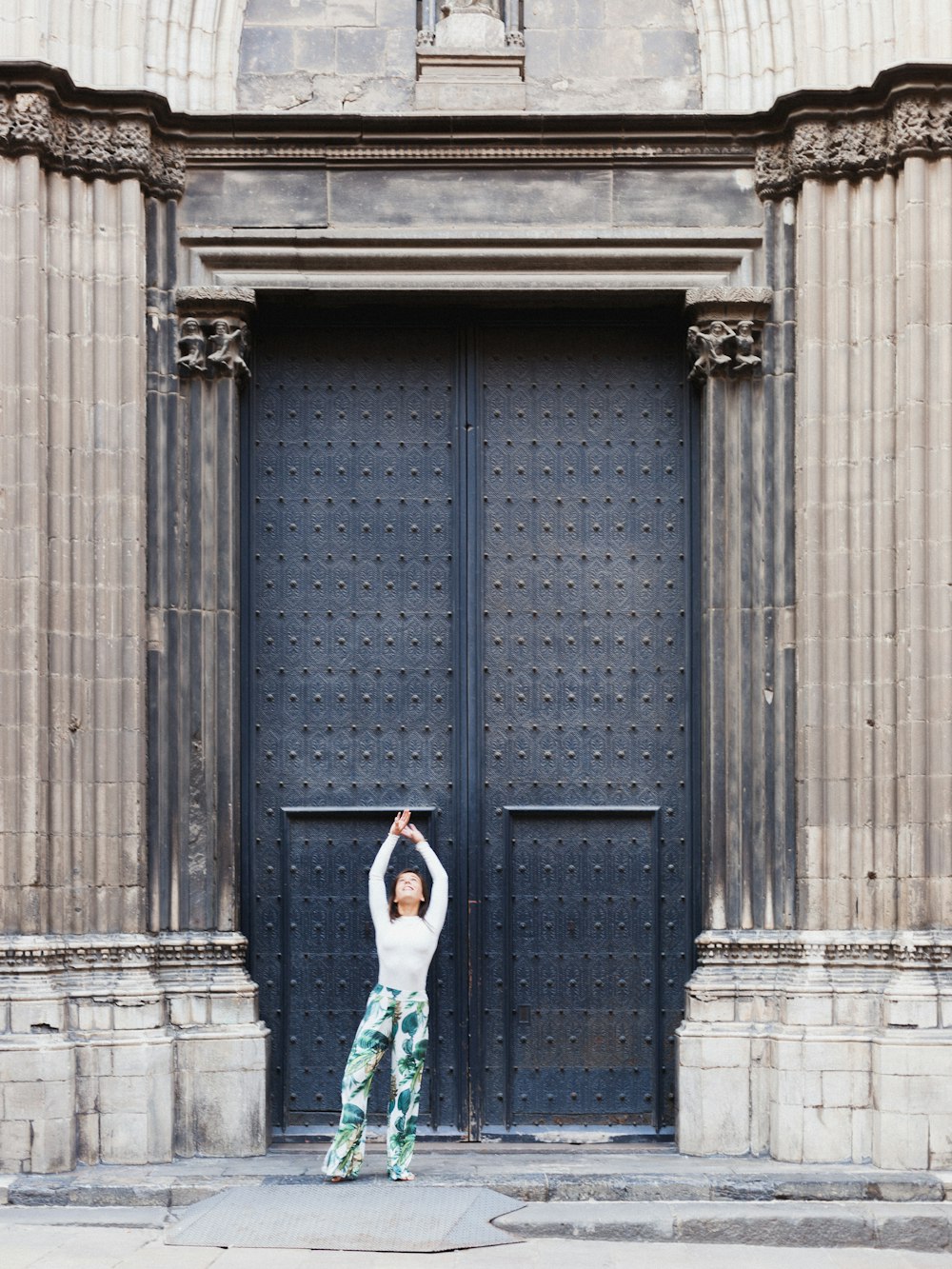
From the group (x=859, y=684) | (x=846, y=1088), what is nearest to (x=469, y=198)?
(x=859, y=684)

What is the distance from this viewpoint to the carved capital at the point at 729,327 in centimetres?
1126

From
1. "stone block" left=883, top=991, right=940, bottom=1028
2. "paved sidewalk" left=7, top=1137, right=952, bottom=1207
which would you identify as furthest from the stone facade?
"paved sidewalk" left=7, top=1137, right=952, bottom=1207

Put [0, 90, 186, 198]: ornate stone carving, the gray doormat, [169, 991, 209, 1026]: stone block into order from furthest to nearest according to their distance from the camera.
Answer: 1. [169, 991, 209, 1026]: stone block
2. [0, 90, 186, 198]: ornate stone carving
3. the gray doormat

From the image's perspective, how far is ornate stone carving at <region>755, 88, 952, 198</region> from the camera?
35.7 feet

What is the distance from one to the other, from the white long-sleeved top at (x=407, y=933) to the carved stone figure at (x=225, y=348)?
2976 millimetres

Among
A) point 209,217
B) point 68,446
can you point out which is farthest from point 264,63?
point 68,446

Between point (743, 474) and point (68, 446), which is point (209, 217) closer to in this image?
point (68, 446)

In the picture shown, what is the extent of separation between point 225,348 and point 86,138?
142 centimetres

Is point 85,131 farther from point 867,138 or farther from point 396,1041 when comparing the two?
point 396,1041

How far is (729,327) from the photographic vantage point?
11281 mm

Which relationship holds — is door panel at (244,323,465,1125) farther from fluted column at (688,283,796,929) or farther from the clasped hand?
fluted column at (688,283,796,929)

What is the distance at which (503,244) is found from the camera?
11.4 meters

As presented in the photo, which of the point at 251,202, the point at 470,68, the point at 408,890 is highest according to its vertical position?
the point at 470,68

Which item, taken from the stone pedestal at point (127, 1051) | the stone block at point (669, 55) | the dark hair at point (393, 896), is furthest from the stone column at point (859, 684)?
the stone pedestal at point (127, 1051)
